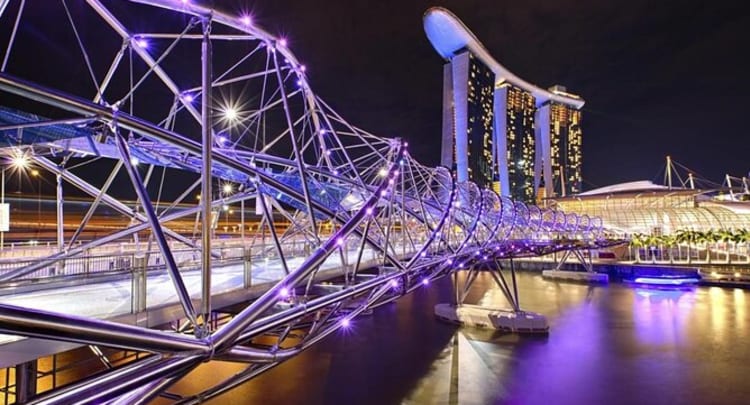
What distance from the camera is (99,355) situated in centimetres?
781

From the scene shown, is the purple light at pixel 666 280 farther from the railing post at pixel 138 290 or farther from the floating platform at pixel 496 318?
the railing post at pixel 138 290

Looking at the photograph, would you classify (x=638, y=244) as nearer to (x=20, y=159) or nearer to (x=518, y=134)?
(x=20, y=159)

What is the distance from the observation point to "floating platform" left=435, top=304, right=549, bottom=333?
3238 centimetres

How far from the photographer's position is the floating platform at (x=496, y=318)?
106ft

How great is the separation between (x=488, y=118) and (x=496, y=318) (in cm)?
12746

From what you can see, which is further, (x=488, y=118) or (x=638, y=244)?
(x=488, y=118)

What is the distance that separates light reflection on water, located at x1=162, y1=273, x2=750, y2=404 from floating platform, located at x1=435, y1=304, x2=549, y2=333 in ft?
3.03

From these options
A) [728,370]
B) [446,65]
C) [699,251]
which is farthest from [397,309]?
[446,65]

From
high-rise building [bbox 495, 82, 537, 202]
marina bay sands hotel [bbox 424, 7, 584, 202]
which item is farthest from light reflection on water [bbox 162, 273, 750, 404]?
high-rise building [bbox 495, 82, 537, 202]

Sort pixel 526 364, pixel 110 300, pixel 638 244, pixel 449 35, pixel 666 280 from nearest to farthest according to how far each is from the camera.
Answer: pixel 110 300
pixel 526 364
pixel 666 280
pixel 638 244
pixel 449 35

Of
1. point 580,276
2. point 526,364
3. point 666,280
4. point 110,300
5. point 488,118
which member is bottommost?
point 526,364

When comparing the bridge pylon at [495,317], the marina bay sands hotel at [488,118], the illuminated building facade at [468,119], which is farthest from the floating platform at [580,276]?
the marina bay sands hotel at [488,118]

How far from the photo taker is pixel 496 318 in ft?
110

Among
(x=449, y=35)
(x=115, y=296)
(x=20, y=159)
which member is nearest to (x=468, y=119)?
(x=449, y=35)
